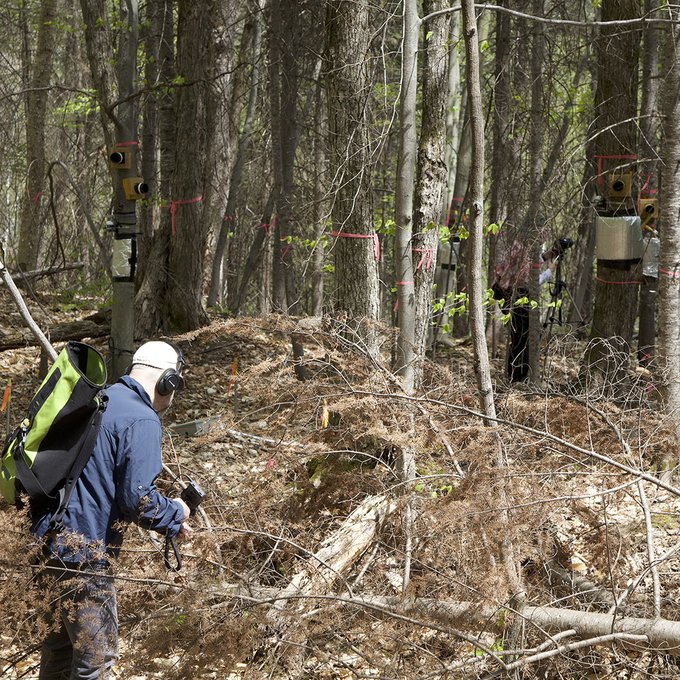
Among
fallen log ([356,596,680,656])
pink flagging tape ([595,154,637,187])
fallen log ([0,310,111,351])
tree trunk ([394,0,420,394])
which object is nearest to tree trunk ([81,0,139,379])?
fallen log ([0,310,111,351])

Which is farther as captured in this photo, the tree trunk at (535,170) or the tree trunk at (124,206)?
the tree trunk at (535,170)

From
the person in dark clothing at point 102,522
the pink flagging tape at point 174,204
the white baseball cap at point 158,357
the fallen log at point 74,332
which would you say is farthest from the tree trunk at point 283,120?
the person in dark clothing at point 102,522

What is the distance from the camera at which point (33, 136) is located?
1234 cm

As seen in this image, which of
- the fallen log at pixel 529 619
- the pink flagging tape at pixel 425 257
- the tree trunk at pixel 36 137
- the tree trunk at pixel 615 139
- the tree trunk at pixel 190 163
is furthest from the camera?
the tree trunk at pixel 36 137

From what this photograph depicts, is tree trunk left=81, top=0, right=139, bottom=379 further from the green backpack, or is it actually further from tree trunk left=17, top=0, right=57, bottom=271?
the green backpack

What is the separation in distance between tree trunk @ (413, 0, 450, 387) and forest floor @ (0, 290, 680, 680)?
1.88 metres

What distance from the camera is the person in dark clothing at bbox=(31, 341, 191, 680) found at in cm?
348

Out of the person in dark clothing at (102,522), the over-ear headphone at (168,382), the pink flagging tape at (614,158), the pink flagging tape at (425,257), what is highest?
the pink flagging tape at (614,158)

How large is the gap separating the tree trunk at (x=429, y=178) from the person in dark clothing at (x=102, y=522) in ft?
12.1

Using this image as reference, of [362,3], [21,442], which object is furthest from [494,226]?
[21,442]

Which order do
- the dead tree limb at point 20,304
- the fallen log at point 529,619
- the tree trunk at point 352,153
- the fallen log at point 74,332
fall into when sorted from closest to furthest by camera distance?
the fallen log at point 529,619 < the dead tree limb at point 20,304 < the tree trunk at point 352,153 < the fallen log at point 74,332

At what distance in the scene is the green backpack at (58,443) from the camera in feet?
11.3

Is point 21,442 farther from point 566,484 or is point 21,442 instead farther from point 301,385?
point 566,484

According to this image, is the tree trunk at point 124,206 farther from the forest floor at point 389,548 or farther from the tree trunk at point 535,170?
the tree trunk at point 535,170
